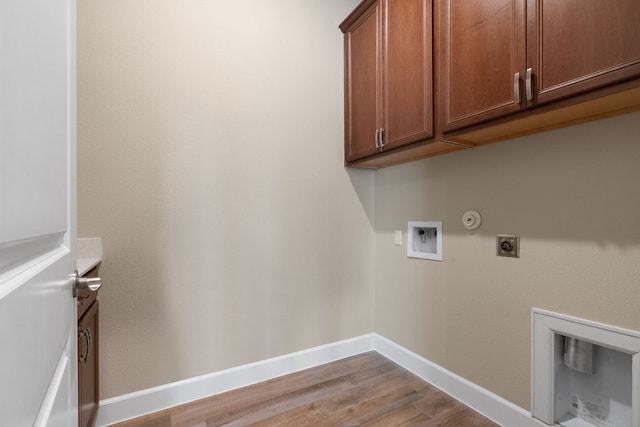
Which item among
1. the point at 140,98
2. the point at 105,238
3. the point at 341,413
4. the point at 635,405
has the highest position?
the point at 140,98

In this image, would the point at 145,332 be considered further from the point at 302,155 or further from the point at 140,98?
the point at 302,155

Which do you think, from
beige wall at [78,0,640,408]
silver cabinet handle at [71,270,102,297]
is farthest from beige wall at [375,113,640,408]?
silver cabinet handle at [71,270,102,297]

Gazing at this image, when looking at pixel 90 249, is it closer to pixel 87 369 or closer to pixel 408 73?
pixel 87 369

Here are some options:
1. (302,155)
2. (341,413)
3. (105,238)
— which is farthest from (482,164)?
(105,238)

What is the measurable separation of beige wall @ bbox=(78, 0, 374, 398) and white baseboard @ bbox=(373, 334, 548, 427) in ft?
1.28

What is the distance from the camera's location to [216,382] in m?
1.78

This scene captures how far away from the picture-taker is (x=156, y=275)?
5.39 feet

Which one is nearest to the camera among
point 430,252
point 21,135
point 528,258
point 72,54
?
point 21,135

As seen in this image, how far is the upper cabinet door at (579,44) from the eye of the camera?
929 mm

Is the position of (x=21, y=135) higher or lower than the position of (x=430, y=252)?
higher

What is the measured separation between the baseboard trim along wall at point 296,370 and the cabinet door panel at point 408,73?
1517 millimetres

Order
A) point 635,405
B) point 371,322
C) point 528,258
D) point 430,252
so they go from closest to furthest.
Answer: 1. point 635,405
2. point 528,258
3. point 430,252
4. point 371,322

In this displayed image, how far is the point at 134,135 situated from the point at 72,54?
1.07 metres

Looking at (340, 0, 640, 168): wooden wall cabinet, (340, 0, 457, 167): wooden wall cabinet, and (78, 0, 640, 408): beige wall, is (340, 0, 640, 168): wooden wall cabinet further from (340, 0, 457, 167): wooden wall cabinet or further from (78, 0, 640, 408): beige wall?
(78, 0, 640, 408): beige wall
